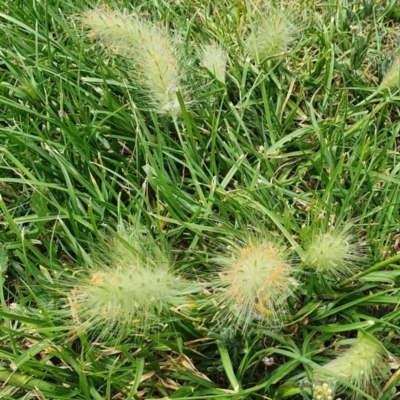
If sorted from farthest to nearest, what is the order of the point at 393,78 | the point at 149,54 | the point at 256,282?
1. the point at 393,78
2. the point at 149,54
3. the point at 256,282

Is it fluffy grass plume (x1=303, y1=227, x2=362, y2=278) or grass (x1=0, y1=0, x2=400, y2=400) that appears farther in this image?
grass (x1=0, y1=0, x2=400, y2=400)

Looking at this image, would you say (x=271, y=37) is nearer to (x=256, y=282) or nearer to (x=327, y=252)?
(x=327, y=252)

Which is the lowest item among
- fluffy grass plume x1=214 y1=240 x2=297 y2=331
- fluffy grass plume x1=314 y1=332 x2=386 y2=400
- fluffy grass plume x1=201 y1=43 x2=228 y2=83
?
fluffy grass plume x1=314 y1=332 x2=386 y2=400

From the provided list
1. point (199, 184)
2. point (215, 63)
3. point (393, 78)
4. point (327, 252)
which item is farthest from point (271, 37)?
point (327, 252)

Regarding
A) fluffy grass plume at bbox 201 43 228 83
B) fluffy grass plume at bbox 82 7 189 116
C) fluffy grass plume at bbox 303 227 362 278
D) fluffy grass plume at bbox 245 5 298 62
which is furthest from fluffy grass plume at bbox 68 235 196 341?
fluffy grass plume at bbox 245 5 298 62

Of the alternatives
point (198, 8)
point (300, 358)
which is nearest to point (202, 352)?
point (300, 358)

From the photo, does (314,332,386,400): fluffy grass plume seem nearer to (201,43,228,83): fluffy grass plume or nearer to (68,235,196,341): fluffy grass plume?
(68,235,196,341): fluffy grass plume

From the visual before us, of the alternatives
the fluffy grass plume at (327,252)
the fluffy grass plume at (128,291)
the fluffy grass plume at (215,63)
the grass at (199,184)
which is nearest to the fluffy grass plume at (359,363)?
the grass at (199,184)
